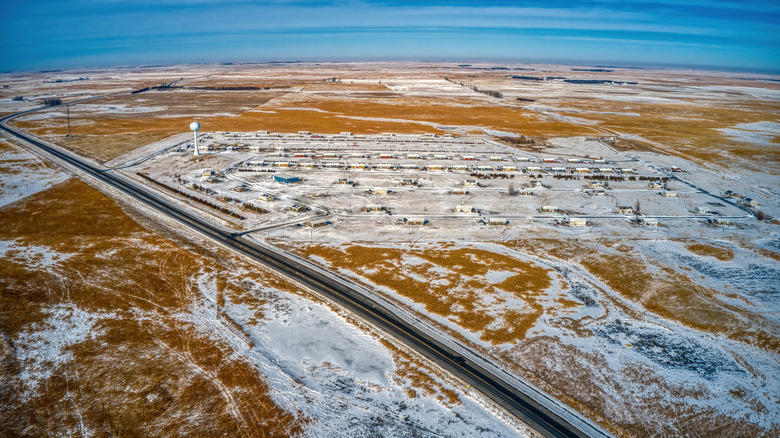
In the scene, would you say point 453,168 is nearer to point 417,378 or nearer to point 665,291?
point 665,291

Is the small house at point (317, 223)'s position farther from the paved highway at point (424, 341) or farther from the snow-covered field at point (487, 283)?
the paved highway at point (424, 341)

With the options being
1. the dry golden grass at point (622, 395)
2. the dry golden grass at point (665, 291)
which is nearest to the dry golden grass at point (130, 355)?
the dry golden grass at point (622, 395)

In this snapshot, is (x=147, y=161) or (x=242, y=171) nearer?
(x=242, y=171)

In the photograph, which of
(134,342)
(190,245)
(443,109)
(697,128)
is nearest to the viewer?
(134,342)

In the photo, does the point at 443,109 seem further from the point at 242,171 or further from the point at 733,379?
the point at 733,379

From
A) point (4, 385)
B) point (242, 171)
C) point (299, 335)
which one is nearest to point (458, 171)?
point (242, 171)

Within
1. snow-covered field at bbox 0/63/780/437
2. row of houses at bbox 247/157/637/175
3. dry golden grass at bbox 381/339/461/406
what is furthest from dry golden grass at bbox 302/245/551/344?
row of houses at bbox 247/157/637/175
